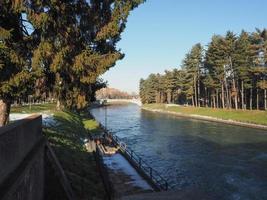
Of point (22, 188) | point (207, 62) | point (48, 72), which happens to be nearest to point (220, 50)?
point (207, 62)

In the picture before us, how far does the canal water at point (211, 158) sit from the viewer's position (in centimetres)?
2762

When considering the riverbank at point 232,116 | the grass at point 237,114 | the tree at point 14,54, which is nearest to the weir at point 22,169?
the tree at point 14,54

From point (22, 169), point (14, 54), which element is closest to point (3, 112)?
point (14, 54)

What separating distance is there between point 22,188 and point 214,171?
24.1 metres

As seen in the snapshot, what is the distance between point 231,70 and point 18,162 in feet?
261

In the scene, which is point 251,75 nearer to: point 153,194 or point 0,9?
point 153,194

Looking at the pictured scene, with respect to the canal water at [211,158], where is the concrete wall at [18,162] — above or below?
above

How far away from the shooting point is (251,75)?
3366 inches

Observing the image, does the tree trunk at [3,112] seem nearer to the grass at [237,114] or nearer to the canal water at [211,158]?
the canal water at [211,158]

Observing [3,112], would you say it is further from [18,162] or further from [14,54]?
[18,162]

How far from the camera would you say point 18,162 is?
11.3 metres

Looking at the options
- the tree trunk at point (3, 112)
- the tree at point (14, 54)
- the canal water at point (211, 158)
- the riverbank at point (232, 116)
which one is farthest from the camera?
the riverbank at point (232, 116)

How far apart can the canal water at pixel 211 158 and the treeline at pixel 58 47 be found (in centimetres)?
895

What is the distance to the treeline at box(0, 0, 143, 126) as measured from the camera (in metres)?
18.0
